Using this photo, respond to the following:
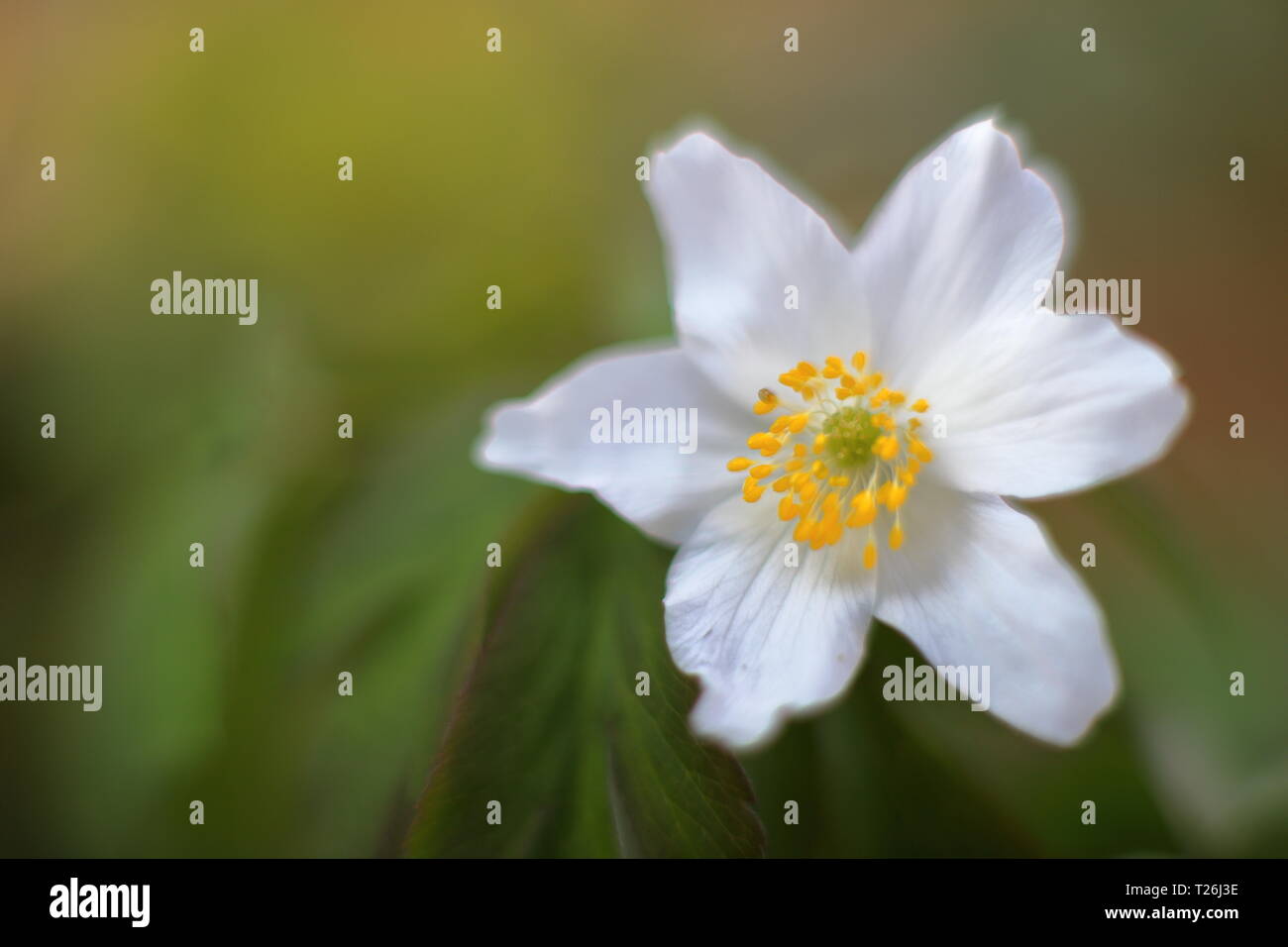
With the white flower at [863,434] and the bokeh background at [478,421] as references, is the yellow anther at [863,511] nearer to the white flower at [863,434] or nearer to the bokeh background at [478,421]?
the white flower at [863,434]

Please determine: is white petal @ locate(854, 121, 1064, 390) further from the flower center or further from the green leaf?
the green leaf

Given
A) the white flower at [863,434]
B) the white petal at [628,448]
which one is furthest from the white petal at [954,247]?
the white petal at [628,448]

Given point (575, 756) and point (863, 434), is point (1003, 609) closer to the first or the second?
point (863, 434)

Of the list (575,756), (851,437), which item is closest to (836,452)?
(851,437)

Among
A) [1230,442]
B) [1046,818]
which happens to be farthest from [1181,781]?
[1230,442]

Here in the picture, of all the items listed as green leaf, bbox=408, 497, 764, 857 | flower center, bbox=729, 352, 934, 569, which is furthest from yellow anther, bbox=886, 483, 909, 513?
green leaf, bbox=408, 497, 764, 857

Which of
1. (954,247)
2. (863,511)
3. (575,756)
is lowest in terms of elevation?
(575,756)

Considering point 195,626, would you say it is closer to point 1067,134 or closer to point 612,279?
point 612,279
